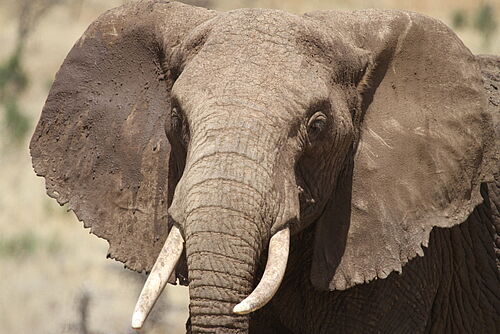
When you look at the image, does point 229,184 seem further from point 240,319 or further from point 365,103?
point 365,103

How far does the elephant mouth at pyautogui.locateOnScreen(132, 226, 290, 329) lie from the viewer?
10.4 ft

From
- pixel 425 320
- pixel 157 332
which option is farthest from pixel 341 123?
pixel 157 332

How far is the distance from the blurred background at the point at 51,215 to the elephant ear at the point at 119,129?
2023 millimetres

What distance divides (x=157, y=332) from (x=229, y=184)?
364 centimetres

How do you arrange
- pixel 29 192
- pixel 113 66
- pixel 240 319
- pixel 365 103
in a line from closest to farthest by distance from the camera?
pixel 240 319 → pixel 365 103 → pixel 113 66 → pixel 29 192

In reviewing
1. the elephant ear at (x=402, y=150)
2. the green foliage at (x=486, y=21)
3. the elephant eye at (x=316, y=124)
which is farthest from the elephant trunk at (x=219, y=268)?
the green foliage at (x=486, y=21)

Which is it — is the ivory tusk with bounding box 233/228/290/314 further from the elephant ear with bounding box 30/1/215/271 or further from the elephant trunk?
the elephant ear with bounding box 30/1/215/271

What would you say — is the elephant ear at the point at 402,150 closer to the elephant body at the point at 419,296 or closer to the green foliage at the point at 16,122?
the elephant body at the point at 419,296

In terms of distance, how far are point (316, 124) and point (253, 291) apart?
2.10 ft

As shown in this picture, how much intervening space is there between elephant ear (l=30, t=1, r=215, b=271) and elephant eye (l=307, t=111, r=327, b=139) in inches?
22.7

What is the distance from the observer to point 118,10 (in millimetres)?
4293

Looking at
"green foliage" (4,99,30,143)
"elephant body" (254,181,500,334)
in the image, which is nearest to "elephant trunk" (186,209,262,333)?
"elephant body" (254,181,500,334)

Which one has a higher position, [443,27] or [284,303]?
[443,27]

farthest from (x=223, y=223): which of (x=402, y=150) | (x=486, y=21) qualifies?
(x=486, y=21)
